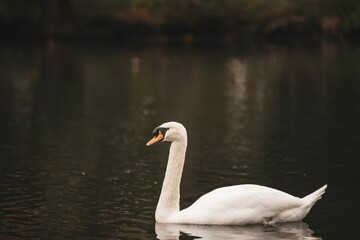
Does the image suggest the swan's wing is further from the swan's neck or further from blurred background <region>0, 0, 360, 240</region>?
the swan's neck

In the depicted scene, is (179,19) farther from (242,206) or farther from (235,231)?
(235,231)

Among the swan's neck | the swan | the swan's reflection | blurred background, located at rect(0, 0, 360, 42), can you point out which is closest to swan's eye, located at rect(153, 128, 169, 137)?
the swan's neck

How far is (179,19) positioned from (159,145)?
1463 inches

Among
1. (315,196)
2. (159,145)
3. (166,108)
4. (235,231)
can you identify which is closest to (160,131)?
(235,231)

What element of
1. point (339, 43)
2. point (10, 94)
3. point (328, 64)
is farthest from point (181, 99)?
point (339, 43)

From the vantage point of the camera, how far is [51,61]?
4247 cm

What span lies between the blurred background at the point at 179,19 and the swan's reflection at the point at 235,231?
144 ft

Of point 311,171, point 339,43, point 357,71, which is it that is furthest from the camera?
point 339,43

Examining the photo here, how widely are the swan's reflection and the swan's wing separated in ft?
0.39

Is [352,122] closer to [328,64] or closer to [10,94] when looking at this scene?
[10,94]

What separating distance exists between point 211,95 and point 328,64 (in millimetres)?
12665

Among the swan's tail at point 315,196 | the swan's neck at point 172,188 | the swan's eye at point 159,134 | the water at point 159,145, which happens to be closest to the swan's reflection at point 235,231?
the water at point 159,145

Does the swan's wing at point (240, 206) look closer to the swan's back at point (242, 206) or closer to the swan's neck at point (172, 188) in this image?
the swan's back at point (242, 206)

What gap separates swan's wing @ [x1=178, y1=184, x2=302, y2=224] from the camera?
12562 mm
